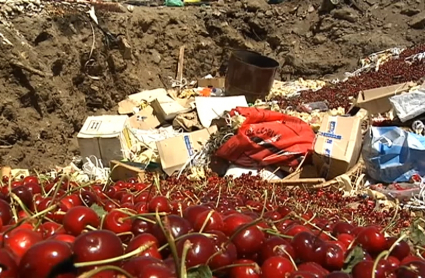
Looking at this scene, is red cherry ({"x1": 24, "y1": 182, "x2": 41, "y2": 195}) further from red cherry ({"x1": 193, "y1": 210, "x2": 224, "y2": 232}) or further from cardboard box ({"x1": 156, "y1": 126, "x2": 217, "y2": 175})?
cardboard box ({"x1": 156, "y1": 126, "x2": 217, "y2": 175})

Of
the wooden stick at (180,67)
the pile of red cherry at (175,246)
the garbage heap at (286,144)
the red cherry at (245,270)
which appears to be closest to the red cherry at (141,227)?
the pile of red cherry at (175,246)

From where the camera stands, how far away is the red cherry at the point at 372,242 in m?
1.24

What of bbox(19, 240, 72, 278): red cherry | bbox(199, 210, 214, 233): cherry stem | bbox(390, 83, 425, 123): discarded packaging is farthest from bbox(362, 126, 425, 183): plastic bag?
bbox(19, 240, 72, 278): red cherry

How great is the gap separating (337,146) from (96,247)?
3.97 meters

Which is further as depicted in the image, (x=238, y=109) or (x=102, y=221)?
(x=238, y=109)

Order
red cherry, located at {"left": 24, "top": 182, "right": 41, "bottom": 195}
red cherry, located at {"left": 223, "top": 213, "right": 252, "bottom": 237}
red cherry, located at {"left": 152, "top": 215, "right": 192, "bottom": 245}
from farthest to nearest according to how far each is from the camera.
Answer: red cherry, located at {"left": 24, "top": 182, "right": 41, "bottom": 195}
red cherry, located at {"left": 223, "top": 213, "right": 252, "bottom": 237}
red cherry, located at {"left": 152, "top": 215, "right": 192, "bottom": 245}

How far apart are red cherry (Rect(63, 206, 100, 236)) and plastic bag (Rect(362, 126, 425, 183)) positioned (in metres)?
3.68

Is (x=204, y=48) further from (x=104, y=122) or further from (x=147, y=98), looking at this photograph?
(x=104, y=122)

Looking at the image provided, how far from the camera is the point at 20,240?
105 cm

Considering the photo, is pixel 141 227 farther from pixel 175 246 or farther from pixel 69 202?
pixel 69 202

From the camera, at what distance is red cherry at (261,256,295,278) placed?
3.43 feet

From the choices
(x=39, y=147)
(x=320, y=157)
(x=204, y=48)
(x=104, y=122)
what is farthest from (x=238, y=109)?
(x=204, y=48)

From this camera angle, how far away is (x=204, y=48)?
397 inches

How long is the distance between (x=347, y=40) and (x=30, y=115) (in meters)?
6.52
